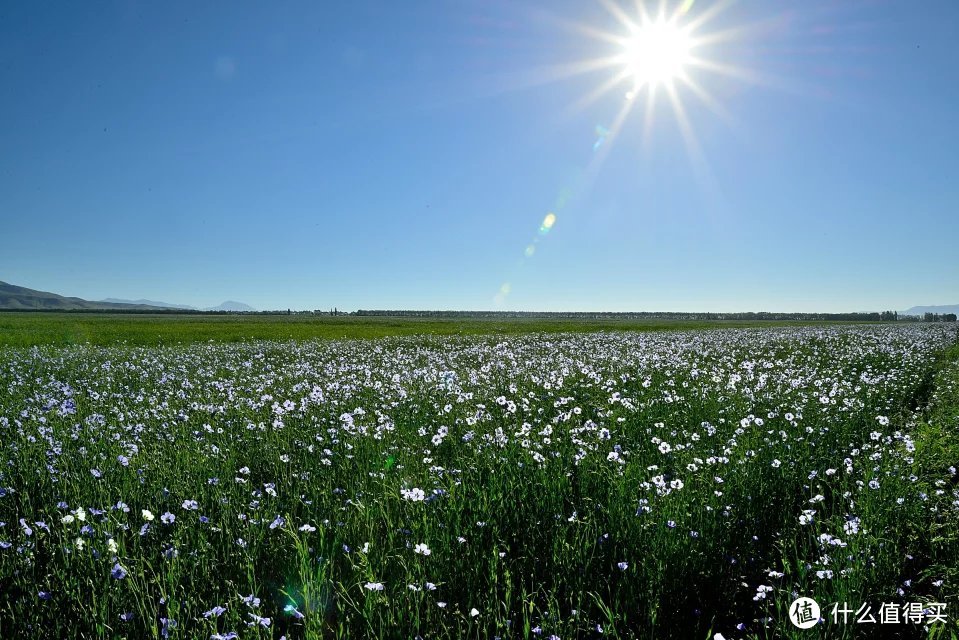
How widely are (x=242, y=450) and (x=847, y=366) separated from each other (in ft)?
54.1

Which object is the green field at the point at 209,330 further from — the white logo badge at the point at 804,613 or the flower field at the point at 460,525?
the white logo badge at the point at 804,613

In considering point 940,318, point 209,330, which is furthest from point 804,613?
point 940,318

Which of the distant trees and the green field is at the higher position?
the distant trees

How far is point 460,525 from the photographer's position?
12.0 ft

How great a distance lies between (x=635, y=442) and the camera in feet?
18.8

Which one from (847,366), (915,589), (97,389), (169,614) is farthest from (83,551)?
(847,366)

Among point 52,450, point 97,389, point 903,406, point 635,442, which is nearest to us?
point 52,450

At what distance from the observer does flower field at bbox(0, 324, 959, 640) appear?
9.08 ft

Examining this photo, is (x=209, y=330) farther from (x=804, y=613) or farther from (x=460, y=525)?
(x=804, y=613)

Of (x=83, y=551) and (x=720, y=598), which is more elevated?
(x=83, y=551)

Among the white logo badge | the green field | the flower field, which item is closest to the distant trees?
the green field

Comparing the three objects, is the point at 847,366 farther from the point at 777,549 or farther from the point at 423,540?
the point at 423,540

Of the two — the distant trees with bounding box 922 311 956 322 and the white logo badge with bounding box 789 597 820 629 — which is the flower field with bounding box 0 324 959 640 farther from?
the distant trees with bounding box 922 311 956 322

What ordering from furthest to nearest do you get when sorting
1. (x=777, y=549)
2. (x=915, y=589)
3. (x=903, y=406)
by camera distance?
(x=903, y=406), (x=777, y=549), (x=915, y=589)
